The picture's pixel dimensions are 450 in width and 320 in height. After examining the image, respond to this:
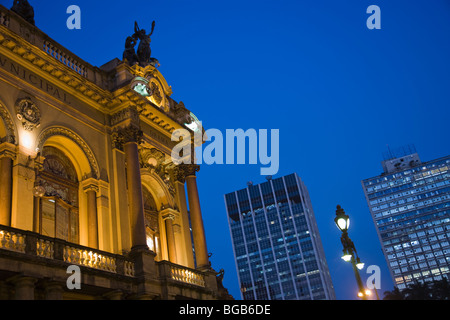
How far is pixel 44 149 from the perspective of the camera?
19.8 m

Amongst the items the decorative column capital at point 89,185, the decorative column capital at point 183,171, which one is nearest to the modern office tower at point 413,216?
the decorative column capital at point 183,171

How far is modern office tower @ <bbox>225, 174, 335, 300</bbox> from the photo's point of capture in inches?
6176

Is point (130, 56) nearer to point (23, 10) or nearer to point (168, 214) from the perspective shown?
point (23, 10)

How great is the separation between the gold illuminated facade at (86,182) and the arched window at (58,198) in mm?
43

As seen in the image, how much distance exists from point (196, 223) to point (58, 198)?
7920 mm

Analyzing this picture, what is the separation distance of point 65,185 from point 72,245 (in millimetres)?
4213

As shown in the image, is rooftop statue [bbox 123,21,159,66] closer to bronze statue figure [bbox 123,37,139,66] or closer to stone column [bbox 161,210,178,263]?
bronze statue figure [bbox 123,37,139,66]

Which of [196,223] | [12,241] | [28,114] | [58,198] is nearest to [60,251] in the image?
[12,241]

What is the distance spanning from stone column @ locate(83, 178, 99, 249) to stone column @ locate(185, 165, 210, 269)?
6.18m

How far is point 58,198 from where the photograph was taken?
19516mm

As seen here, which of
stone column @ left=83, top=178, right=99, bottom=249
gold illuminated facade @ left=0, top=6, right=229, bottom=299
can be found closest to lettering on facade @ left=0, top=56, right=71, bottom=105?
gold illuminated facade @ left=0, top=6, right=229, bottom=299

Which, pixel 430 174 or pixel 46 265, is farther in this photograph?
pixel 430 174
